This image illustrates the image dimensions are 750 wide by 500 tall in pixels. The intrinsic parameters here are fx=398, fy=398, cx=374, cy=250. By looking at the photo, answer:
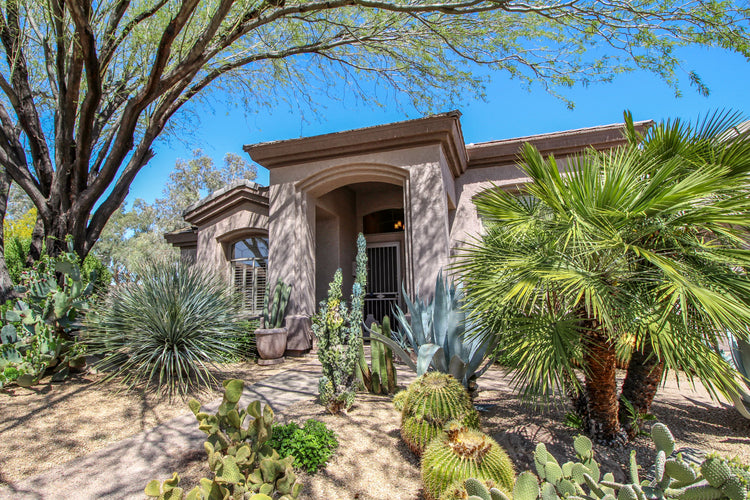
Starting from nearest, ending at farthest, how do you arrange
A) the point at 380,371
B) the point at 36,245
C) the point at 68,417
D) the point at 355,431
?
the point at 355,431 → the point at 68,417 → the point at 380,371 → the point at 36,245

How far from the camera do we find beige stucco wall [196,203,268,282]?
1110 centimetres

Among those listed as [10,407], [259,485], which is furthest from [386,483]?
[10,407]

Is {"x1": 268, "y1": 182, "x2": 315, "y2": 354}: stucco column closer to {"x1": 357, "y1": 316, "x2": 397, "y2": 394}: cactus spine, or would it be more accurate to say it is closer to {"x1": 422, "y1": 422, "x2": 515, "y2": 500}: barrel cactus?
{"x1": 357, "y1": 316, "x2": 397, "y2": 394}: cactus spine

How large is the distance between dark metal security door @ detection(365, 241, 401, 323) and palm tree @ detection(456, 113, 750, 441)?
749cm

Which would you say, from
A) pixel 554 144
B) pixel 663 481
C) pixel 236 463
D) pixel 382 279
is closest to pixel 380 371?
pixel 236 463

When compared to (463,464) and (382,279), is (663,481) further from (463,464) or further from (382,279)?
(382,279)

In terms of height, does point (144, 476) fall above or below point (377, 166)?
below

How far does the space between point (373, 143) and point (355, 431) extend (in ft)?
21.5

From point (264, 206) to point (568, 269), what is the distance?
364 inches

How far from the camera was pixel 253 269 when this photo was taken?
1161 cm

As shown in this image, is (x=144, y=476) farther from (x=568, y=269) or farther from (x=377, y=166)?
(x=377, y=166)

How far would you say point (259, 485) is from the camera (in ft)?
7.87

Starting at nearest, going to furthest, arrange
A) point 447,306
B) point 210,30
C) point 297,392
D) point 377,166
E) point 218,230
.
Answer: point 447,306, point 297,392, point 210,30, point 377,166, point 218,230

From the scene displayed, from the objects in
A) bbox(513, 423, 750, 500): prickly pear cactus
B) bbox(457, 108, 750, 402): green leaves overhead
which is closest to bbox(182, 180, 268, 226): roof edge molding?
bbox(457, 108, 750, 402): green leaves overhead
